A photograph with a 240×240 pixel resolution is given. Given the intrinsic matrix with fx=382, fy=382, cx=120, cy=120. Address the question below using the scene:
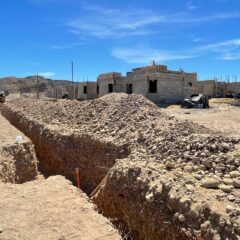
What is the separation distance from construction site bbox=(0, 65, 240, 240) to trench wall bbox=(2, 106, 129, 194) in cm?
3

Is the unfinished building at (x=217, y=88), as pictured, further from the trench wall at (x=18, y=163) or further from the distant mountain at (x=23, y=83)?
the distant mountain at (x=23, y=83)

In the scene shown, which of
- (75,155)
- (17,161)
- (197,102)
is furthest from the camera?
(197,102)

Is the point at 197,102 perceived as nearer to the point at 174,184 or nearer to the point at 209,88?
the point at 209,88

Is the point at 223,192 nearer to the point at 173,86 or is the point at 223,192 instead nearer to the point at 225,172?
the point at 225,172

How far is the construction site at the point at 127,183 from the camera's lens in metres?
5.58

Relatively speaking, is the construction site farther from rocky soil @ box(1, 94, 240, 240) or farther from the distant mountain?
the distant mountain

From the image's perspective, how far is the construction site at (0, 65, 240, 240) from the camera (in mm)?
5582

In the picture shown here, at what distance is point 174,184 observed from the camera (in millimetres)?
6207

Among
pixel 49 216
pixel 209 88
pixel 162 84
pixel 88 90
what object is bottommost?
pixel 49 216

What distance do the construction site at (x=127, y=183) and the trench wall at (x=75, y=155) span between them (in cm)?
3

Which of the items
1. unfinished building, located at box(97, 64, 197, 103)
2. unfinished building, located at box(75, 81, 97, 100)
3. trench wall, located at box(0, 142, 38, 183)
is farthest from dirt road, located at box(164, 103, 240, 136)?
unfinished building, located at box(75, 81, 97, 100)

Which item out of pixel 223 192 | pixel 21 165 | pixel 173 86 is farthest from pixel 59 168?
pixel 173 86

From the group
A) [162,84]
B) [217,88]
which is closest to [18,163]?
[162,84]

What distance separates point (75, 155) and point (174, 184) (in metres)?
6.36
